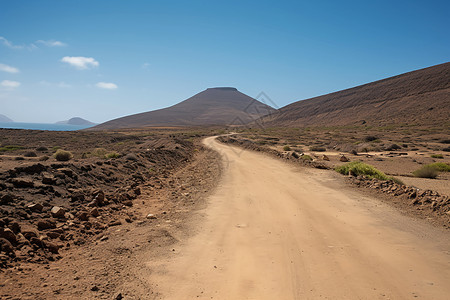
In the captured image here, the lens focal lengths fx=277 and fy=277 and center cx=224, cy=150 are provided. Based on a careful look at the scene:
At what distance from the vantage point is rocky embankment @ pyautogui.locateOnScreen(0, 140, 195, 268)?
4.76 m

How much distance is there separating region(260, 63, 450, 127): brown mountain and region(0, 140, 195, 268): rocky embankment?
73.0 m

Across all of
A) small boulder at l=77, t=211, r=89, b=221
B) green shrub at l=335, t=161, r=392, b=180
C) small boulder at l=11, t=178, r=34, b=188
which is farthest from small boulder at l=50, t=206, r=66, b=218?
green shrub at l=335, t=161, r=392, b=180

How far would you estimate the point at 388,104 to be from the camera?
305ft

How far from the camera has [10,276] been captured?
155 inches

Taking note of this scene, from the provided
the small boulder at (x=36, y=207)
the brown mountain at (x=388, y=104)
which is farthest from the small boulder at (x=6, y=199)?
the brown mountain at (x=388, y=104)

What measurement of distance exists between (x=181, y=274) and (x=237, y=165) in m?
12.2

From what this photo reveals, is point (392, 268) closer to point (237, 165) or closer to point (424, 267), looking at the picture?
point (424, 267)

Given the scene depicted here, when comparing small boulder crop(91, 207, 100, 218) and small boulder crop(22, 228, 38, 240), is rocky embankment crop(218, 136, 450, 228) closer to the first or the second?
small boulder crop(91, 207, 100, 218)

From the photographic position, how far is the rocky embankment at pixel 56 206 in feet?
15.6

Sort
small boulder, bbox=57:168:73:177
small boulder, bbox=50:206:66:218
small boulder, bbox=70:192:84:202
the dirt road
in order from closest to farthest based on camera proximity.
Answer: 1. the dirt road
2. small boulder, bbox=50:206:66:218
3. small boulder, bbox=70:192:84:202
4. small boulder, bbox=57:168:73:177

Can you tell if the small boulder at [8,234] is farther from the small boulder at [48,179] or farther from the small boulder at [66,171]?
the small boulder at [66,171]

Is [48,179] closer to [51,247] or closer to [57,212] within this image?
[57,212]

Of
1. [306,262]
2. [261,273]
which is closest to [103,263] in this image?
[261,273]

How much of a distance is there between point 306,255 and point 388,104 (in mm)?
104372
